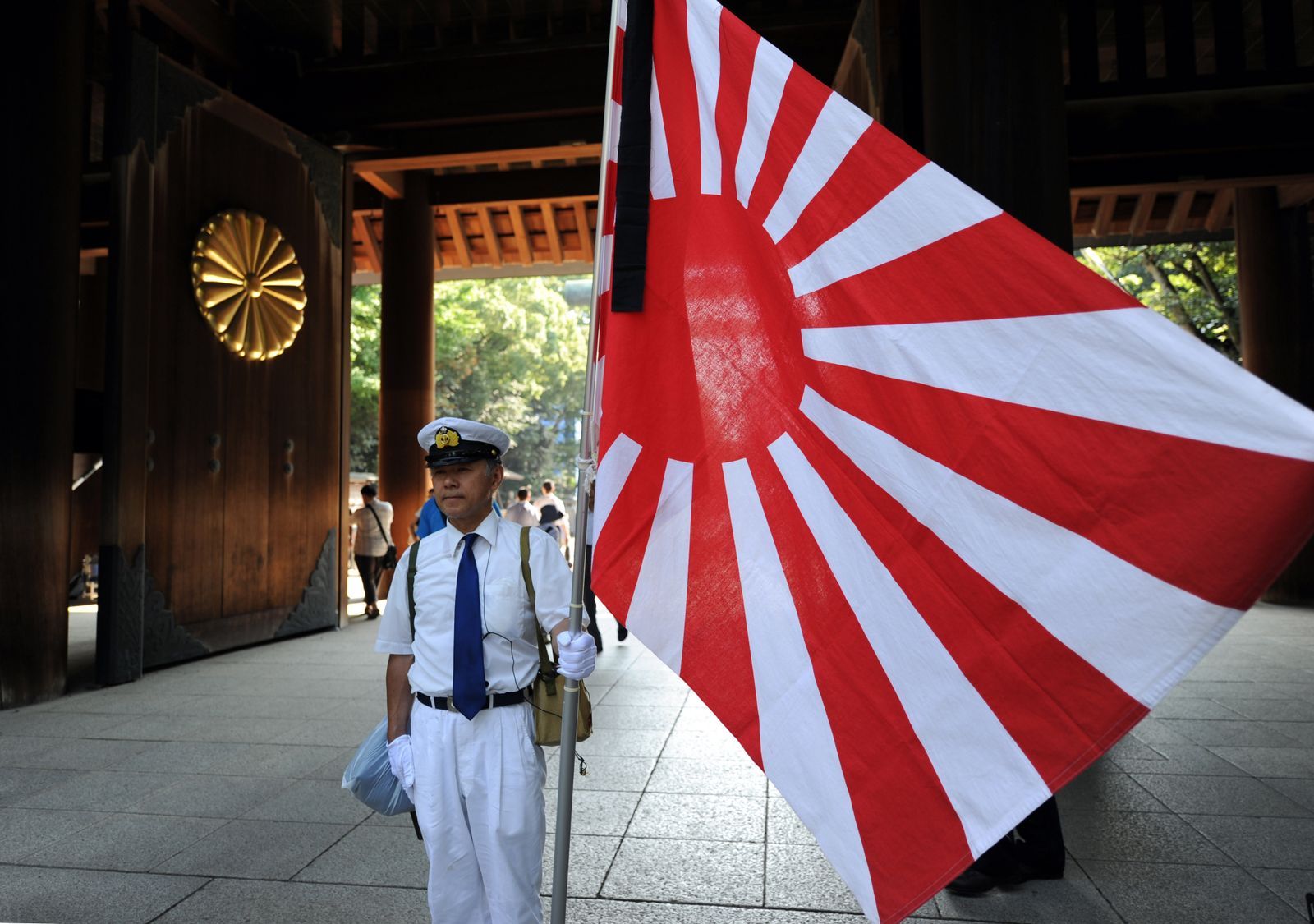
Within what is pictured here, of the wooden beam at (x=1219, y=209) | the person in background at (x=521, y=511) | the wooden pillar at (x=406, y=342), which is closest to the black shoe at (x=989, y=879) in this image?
the person in background at (x=521, y=511)

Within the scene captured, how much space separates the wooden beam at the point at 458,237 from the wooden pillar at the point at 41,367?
738 cm

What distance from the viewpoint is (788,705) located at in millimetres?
1758

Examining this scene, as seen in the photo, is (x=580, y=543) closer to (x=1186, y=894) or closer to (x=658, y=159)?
(x=658, y=159)

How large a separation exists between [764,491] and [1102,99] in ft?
26.0

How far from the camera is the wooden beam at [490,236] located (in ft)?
46.5

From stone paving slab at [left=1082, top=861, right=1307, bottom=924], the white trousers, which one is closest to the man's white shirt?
the white trousers

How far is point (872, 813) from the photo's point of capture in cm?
163

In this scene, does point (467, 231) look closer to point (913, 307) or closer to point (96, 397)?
point (96, 397)

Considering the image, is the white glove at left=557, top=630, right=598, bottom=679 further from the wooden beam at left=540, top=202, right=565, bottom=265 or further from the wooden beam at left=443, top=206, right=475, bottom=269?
the wooden beam at left=443, top=206, right=475, bottom=269

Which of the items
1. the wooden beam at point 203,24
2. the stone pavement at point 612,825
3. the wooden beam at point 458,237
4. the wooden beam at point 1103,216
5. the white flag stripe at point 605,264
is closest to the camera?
the white flag stripe at point 605,264

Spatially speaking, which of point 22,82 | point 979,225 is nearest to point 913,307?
point 979,225

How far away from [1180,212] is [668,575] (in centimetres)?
1347

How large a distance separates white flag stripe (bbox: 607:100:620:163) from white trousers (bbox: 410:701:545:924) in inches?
53.9

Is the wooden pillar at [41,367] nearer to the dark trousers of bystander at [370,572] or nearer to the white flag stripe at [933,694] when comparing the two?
the dark trousers of bystander at [370,572]
